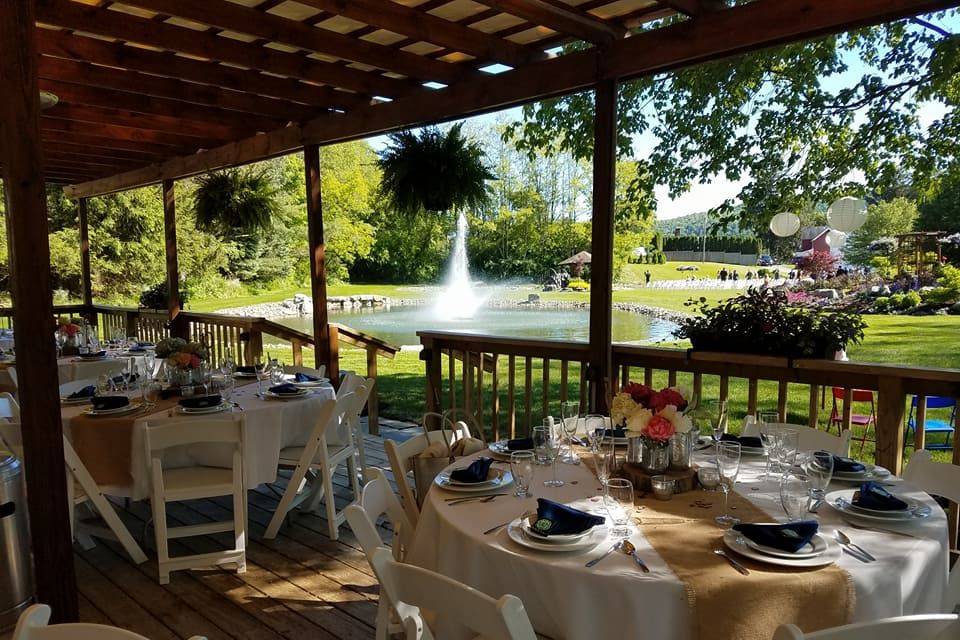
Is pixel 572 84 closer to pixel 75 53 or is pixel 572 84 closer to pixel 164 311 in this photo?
pixel 75 53

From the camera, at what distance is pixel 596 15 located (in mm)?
3547

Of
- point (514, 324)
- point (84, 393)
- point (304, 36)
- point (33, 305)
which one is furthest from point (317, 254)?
point (514, 324)

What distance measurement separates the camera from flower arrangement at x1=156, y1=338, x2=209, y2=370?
3729 millimetres

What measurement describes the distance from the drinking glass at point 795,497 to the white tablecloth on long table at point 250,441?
235 cm

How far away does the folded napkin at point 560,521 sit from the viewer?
1.67 metres

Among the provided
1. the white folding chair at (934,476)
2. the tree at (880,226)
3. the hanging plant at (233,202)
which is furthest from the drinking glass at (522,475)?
the tree at (880,226)

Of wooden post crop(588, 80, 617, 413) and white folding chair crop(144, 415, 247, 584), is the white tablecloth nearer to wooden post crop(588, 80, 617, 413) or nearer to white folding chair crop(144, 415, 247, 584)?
white folding chair crop(144, 415, 247, 584)

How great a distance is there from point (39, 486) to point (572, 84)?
3279 mm

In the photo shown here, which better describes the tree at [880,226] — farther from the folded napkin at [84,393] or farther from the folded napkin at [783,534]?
the folded napkin at [84,393]

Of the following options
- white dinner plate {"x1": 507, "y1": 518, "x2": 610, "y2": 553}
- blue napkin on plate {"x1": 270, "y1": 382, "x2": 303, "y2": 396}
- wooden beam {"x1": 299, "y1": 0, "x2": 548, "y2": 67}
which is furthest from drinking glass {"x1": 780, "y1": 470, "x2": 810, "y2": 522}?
wooden beam {"x1": 299, "y1": 0, "x2": 548, "y2": 67}

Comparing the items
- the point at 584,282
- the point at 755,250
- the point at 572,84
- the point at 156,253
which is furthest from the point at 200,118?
the point at 156,253

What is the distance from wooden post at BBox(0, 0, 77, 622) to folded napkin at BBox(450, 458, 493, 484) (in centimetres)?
141

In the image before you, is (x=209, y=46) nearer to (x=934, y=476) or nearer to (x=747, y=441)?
(x=747, y=441)

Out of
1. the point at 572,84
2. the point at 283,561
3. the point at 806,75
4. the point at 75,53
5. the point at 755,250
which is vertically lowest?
the point at 283,561
